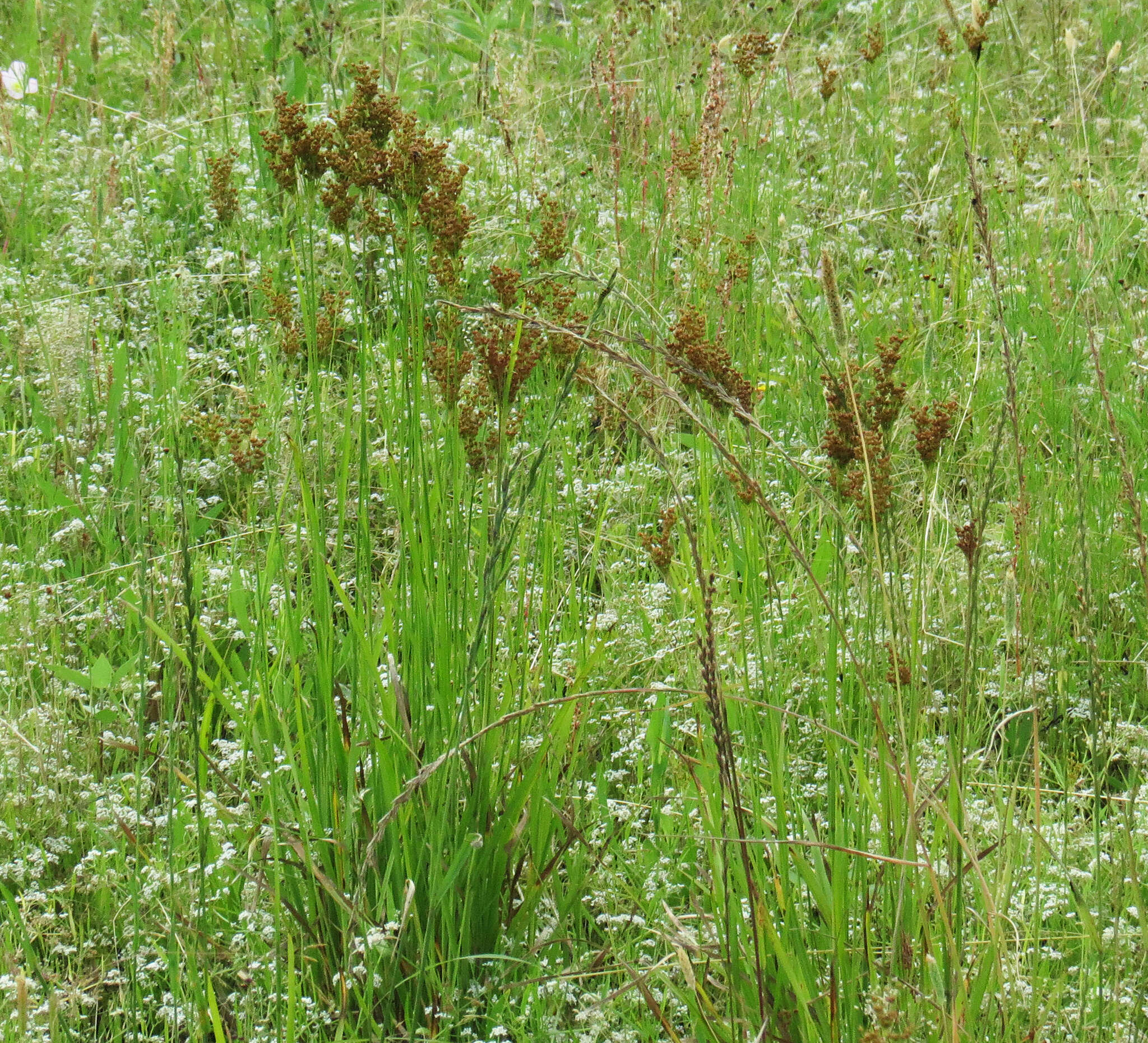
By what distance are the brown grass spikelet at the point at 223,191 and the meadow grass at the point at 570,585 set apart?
0.03m

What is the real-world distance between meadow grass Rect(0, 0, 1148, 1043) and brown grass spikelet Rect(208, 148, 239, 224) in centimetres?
3

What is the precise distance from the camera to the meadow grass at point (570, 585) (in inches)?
55.2

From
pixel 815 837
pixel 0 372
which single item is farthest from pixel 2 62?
pixel 815 837

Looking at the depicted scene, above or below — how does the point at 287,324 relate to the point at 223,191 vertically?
below

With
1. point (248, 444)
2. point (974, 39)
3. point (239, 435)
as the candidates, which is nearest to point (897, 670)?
point (974, 39)

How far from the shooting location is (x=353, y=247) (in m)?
3.76

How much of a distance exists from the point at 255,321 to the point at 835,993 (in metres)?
2.75

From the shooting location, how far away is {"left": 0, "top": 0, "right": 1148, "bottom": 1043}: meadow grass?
1401 millimetres

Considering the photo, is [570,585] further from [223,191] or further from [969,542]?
[223,191]

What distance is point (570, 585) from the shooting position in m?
2.21

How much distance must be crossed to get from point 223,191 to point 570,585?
193cm

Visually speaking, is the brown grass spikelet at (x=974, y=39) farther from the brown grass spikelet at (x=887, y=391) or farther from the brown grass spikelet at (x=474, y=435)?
the brown grass spikelet at (x=474, y=435)

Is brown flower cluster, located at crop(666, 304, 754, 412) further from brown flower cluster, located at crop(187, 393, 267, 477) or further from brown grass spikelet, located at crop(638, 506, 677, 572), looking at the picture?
→ brown flower cluster, located at crop(187, 393, 267, 477)

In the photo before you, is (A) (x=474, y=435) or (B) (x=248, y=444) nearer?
(A) (x=474, y=435)
